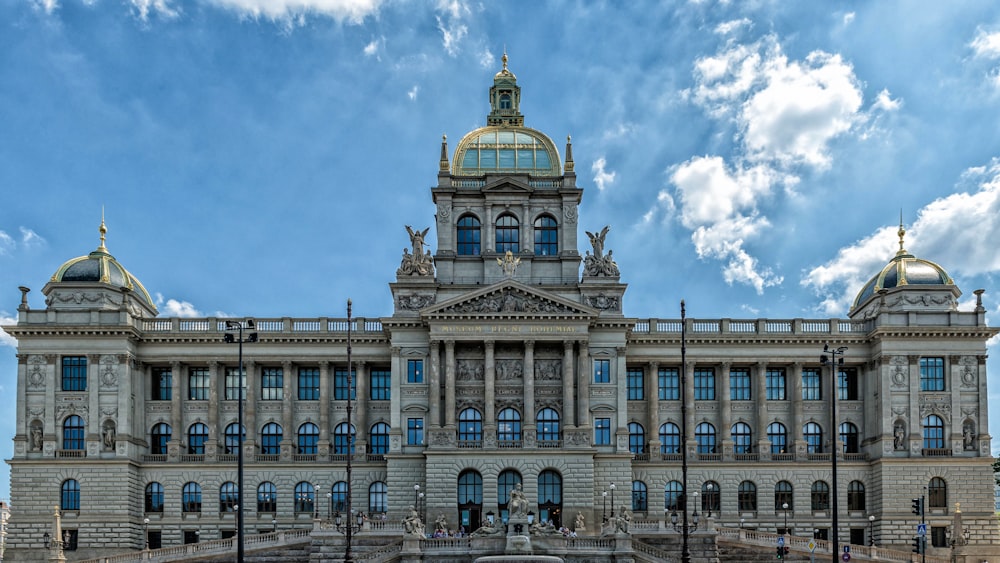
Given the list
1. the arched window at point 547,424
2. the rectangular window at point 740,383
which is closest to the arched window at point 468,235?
the arched window at point 547,424

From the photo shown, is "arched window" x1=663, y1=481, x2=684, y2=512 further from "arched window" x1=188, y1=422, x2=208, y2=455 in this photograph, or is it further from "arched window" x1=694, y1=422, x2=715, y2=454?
"arched window" x1=188, y1=422, x2=208, y2=455

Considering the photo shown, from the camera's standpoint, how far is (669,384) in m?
100

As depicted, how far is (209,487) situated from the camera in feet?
317

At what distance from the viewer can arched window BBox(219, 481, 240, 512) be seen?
316ft

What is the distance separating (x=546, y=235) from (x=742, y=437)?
74.8 ft

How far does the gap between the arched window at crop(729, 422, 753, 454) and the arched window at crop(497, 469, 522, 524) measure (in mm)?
19739

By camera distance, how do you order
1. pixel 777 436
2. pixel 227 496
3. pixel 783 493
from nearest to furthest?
pixel 227 496 → pixel 783 493 → pixel 777 436

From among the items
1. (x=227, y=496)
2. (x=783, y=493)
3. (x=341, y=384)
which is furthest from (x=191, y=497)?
(x=783, y=493)

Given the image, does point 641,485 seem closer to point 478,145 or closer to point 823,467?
point 823,467

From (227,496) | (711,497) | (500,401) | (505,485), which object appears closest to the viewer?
(505,485)

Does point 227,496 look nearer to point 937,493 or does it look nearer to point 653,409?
point 653,409

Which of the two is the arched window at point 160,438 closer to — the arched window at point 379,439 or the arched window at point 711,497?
the arched window at point 379,439

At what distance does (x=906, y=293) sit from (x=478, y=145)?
36.2 m

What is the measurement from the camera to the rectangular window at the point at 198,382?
3900 inches
